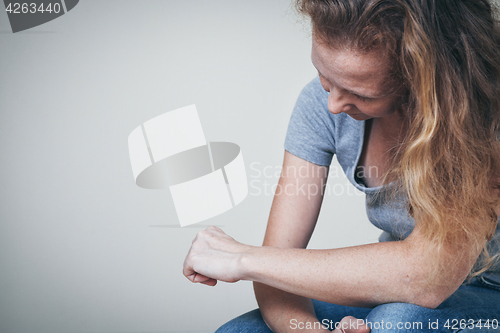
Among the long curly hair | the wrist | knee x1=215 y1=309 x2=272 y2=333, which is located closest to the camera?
the long curly hair

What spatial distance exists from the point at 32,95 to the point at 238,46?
86 centimetres

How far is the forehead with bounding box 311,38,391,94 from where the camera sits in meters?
0.72

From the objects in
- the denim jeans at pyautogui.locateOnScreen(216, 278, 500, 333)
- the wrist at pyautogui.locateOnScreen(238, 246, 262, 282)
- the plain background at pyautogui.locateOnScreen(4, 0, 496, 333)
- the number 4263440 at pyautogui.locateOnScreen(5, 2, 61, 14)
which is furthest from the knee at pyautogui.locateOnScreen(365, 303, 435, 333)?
the number 4263440 at pyautogui.locateOnScreen(5, 2, 61, 14)

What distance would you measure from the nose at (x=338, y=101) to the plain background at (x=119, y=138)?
0.93 meters

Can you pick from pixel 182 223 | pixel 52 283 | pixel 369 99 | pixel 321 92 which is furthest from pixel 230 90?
pixel 52 283

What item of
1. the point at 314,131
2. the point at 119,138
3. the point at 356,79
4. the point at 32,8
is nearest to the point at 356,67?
the point at 356,79

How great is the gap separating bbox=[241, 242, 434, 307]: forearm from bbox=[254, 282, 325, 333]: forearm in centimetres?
12

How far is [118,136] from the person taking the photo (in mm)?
1710

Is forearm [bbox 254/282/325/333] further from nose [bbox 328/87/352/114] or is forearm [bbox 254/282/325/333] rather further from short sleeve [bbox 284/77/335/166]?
nose [bbox 328/87/352/114]

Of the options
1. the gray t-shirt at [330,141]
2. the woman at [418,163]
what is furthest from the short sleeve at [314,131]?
the woman at [418,163]

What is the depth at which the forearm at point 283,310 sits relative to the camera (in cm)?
90

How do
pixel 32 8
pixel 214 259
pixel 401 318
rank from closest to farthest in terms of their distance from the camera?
pixel 401 318 → pixel 214 259 → pixel 32 8

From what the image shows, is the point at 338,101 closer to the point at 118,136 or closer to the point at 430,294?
the point at 430,294

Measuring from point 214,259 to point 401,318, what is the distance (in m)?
0.37
